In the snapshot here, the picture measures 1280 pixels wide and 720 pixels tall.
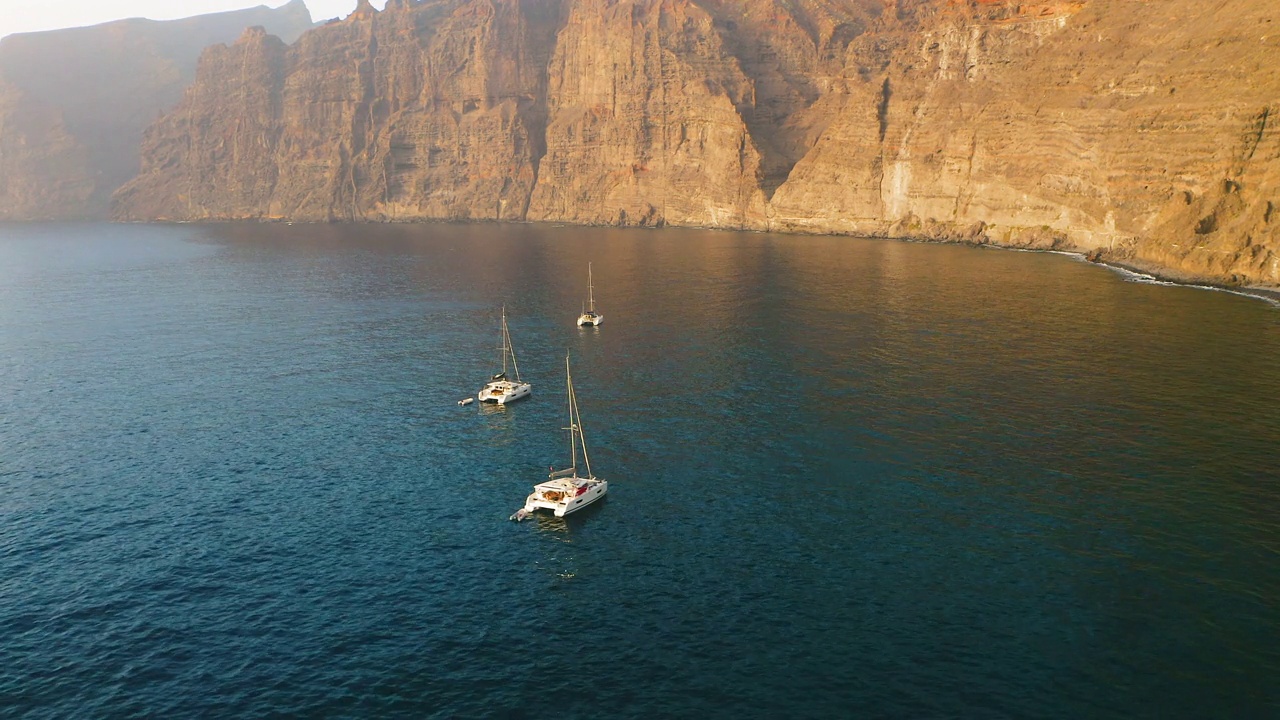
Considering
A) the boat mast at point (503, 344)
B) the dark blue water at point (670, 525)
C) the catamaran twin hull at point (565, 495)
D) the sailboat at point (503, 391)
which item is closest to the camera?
the dark blue water at point (670, 525)

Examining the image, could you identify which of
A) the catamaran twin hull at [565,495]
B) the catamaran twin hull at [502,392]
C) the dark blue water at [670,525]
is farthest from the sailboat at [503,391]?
the catamaran twin hull at [565,495]

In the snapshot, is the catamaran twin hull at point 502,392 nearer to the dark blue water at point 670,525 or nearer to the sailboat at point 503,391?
the sailboat at point 503,391

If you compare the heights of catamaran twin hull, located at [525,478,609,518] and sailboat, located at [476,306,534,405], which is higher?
sailboat, located at [476,306,534,405]

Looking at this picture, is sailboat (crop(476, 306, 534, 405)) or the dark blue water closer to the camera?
the dark blue water

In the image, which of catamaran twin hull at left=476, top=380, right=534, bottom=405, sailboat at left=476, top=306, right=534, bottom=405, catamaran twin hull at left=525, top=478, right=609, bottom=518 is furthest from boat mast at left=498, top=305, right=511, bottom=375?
catamaran twin hull at left=525, top=478, right=609, bottom=518

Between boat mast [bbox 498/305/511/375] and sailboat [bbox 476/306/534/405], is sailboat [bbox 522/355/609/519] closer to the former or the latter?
sailboat [bbox 476/306/534/405]

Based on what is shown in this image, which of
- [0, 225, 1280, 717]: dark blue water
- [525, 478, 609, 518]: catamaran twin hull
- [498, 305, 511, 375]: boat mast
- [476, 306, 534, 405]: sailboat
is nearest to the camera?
[0, 225, 1280, 717]: dark blue water
